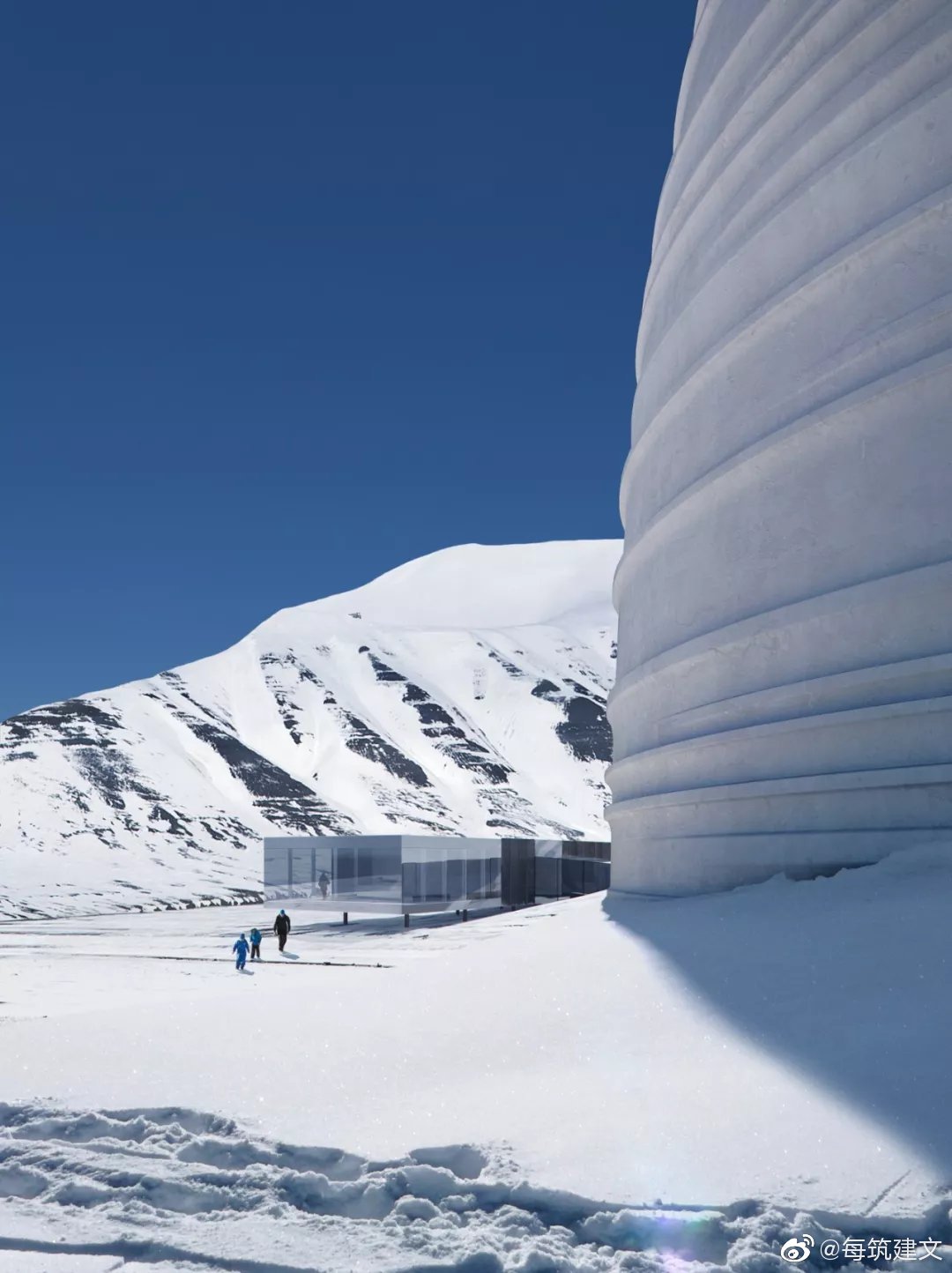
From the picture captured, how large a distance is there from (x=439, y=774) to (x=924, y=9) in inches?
3384

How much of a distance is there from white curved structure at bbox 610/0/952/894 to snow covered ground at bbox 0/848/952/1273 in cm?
158

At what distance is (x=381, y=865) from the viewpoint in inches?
1159

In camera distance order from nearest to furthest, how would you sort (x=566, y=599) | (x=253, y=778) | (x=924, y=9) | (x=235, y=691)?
(x=924, y=9) < (x=253, y=778) < (x=235, y=691) < (x=566, y=599)

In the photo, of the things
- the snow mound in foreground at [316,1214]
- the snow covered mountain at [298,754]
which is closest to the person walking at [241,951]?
the snow mound in foreground at [316,1214]

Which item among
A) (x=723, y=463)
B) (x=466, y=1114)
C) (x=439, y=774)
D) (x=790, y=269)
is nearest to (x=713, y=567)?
(x=723, y=463)

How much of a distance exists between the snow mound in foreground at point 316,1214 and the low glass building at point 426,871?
76.7ft

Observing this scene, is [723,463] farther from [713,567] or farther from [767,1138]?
[767,1138]

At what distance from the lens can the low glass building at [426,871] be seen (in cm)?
2945

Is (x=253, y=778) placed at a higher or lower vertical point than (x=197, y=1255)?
higher

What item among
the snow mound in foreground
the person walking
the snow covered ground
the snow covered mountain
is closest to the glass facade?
the person walking

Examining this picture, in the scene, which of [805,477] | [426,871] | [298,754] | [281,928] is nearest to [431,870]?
[426,871]

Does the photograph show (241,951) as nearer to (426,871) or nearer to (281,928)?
(281,928)

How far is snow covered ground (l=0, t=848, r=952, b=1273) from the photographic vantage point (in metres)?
4.74

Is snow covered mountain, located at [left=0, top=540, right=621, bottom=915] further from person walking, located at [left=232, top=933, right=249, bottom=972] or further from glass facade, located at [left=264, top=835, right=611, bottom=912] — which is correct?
person walking, located at [left=232, top=933, right=249, bottom=972]
